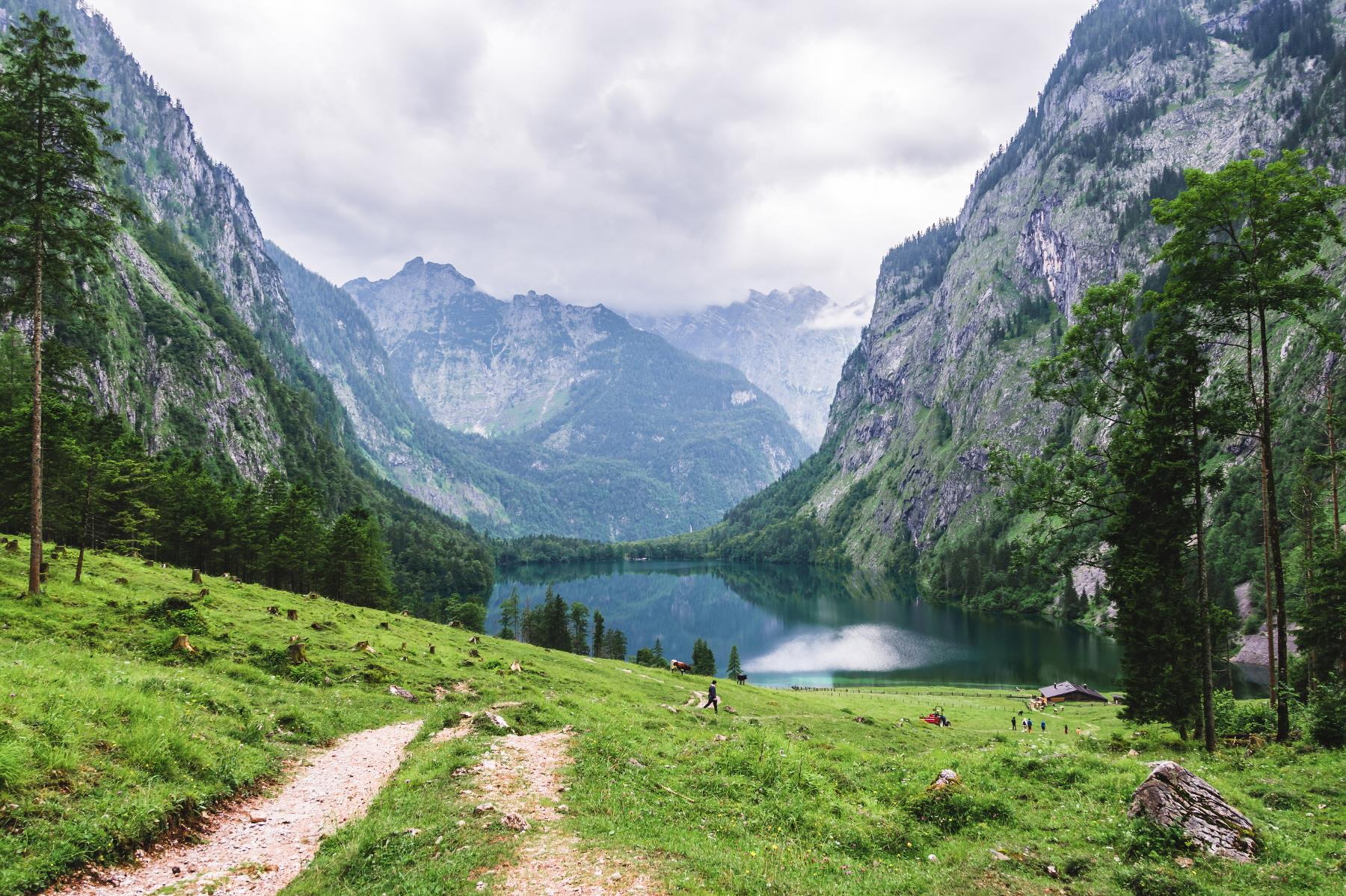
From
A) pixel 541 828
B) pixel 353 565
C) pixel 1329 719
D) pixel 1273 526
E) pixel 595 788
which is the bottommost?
pixel 353 565

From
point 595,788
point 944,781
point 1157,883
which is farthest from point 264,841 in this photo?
point 1157,883

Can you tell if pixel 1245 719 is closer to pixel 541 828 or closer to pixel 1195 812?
pixel 1195 812

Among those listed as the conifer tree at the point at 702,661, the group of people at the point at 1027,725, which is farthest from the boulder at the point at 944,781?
the conifer tree at the point at 702,661

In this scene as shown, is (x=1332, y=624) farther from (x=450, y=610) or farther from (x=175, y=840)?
(x=450, y=610)

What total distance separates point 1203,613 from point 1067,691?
69843mm

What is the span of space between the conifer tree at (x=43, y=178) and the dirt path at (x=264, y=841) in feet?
67.1

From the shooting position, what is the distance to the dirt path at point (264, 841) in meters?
11.0

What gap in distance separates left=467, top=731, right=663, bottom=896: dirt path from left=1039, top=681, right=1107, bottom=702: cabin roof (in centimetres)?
8756

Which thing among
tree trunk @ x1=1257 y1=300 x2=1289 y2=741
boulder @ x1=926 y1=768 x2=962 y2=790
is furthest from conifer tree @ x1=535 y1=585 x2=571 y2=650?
tree trunk @ x1=1257 y1=300 x2=1289 y2=741

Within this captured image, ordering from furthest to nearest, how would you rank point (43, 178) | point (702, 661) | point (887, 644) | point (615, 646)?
point (887, 644)
point (615, 646)
point (702, 661)
point (43, 178)

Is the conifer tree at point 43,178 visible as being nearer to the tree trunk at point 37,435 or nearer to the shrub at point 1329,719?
the tree trunk at point 37,435

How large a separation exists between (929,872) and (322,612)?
4696 centimetres

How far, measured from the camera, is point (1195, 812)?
1365 cm

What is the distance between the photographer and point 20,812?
10.6 m
